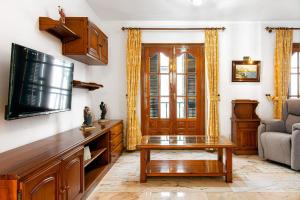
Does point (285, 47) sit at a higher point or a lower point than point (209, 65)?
higher

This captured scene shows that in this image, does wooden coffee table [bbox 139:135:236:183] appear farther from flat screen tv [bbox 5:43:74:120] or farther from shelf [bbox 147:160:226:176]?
flat screen tv [bbox 5:43:74:120]

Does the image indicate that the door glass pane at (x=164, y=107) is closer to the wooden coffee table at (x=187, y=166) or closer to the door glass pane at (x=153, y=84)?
the door glass pane at (x=153, y=84)

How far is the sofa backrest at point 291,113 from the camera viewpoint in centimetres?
428

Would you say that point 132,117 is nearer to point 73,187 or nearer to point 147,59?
point 147,59

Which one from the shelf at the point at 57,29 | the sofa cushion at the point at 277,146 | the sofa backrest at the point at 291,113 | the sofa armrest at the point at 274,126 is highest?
the shelf at the point at 57,29

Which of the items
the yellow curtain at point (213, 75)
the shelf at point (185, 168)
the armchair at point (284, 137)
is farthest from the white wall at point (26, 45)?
the armchair at point (284, 137)

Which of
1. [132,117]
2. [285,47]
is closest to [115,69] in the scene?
[132,117]

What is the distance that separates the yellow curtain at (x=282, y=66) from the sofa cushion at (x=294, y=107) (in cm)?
71

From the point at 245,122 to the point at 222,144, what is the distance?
1871 mm

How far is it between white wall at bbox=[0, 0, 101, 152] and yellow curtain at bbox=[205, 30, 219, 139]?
2784mm

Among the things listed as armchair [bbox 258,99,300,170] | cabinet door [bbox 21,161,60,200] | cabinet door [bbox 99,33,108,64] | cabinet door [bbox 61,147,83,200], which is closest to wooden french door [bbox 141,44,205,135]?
cabinet door [bbox 99,33,108,64]

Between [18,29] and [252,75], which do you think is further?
[252,75]

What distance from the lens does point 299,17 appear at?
5031 millimetres

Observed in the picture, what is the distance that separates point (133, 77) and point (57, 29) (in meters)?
2.40
